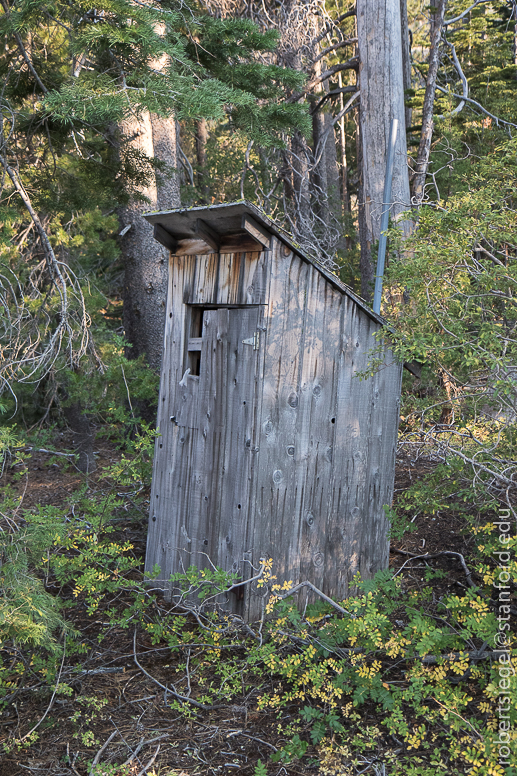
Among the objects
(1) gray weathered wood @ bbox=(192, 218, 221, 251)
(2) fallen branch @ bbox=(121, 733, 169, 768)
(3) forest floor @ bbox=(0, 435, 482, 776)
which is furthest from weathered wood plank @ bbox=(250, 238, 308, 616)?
(2) fallen branch @ bbox=(121, 733, 169, 768)

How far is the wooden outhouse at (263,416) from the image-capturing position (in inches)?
160

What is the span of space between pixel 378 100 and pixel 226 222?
4.71 meters

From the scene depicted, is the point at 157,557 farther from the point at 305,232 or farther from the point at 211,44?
the point at 305,232

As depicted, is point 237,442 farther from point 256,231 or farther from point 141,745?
point 141,745

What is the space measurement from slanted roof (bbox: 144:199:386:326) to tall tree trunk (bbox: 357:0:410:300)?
11.7 feet

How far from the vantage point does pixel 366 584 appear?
12.2ft

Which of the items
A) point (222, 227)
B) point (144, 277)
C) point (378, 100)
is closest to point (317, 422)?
point (222, 227)

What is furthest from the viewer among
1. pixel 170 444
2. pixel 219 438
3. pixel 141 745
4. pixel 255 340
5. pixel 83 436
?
pixel 83 436

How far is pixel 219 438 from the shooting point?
428cm

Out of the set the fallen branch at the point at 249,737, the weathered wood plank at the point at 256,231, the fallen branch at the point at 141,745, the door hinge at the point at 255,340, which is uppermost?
the weathered wood plank at the point at 256,231

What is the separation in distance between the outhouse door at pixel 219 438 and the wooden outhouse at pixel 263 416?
1 centimetres

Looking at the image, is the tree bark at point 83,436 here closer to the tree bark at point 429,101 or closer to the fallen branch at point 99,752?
the fallen branch at point 99,752

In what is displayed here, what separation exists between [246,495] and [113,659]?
4.50 ft

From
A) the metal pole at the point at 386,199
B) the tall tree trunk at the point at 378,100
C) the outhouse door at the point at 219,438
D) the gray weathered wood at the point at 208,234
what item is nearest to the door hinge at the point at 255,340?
the outhouse door at the point at 219,438
